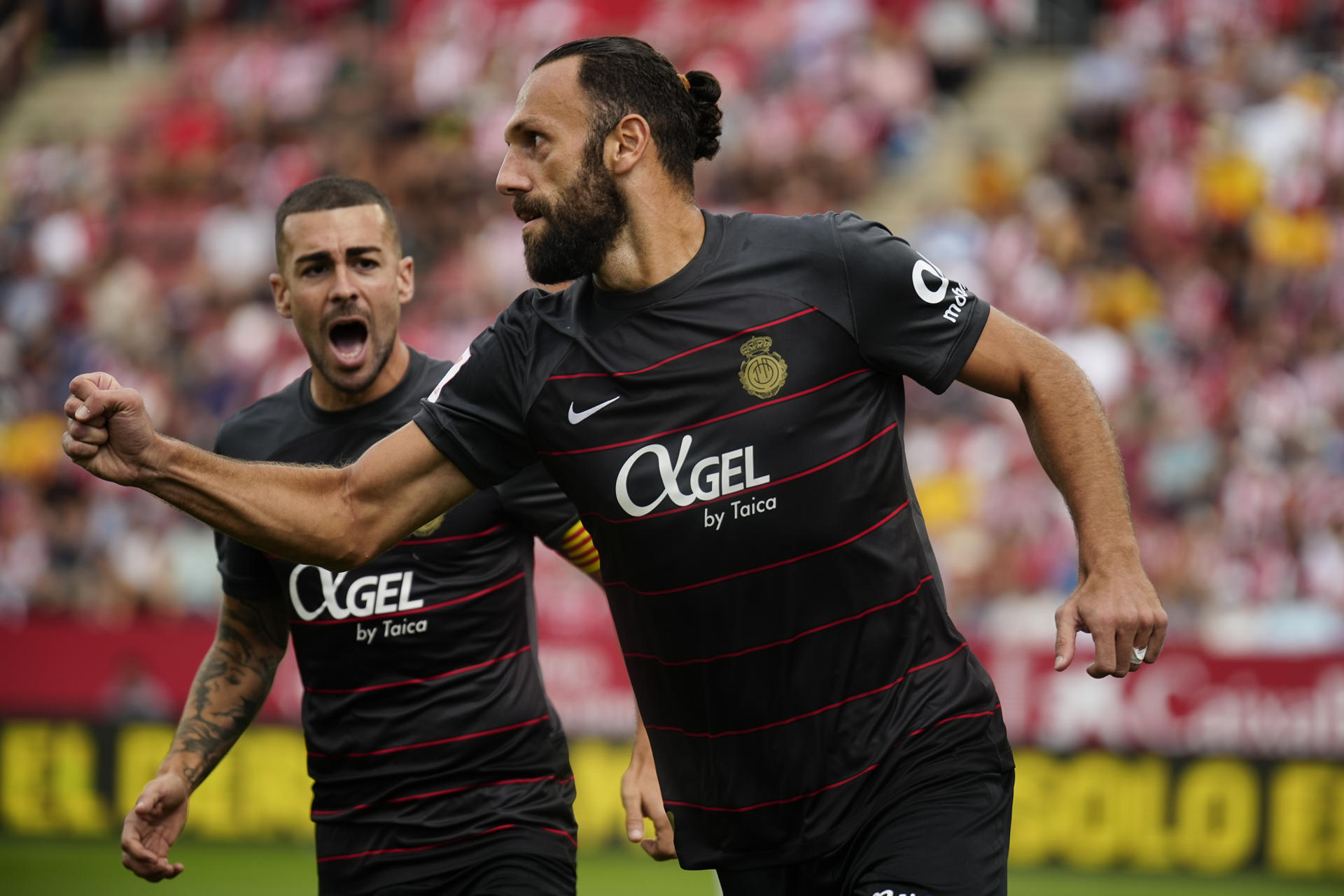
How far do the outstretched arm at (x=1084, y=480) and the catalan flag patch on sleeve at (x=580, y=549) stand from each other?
4.77 ft

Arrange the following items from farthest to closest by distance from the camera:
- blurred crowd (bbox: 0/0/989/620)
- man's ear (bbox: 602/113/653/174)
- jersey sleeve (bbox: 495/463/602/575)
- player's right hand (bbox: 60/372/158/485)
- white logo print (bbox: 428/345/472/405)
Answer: blurred crowd (bbox: 0/0/989/620)
jersey sleeve (bbox: 495/463/602/575)
white logo print (bbox: 428/345/472/405)
man's ear (bbox: 602/113/653/174)
player's right hand (bbox: 60/372/158/485)

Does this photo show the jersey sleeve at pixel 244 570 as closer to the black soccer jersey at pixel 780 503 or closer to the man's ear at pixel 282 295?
the man's ear at pixel 282 295

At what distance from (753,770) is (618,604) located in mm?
529

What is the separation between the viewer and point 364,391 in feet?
16.6

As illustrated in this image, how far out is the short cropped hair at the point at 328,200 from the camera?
205 inches

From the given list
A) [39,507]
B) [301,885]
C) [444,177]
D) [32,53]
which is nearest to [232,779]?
[301,885]

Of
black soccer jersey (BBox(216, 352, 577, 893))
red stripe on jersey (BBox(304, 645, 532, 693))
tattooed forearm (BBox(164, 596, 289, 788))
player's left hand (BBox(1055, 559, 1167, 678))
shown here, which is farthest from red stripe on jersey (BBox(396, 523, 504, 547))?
player's left hand (BBox(1055, 559, 1167, 678))

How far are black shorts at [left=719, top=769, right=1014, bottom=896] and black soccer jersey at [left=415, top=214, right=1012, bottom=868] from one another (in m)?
0.05

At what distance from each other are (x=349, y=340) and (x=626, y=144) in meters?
1.66

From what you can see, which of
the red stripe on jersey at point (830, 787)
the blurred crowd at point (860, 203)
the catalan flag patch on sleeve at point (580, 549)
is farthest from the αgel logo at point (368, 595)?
the blurred crowd at point (860, 203)

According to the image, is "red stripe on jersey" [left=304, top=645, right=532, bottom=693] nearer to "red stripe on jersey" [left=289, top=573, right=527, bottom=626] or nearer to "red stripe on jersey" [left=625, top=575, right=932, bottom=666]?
"red stripe on jersey" [left=289, top=573, right=527, bottom=626]

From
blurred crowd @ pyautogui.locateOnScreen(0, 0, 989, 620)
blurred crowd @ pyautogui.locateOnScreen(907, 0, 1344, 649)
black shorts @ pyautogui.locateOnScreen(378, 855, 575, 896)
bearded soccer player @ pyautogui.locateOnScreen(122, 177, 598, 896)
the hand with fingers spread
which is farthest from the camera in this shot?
blurred crowd @ pyautogui.locateOnScreen(0, 0, 989, 620)

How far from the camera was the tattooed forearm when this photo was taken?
5.08m

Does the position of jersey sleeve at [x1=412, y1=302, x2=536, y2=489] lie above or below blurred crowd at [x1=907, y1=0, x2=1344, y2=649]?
below
